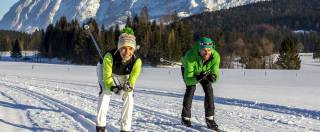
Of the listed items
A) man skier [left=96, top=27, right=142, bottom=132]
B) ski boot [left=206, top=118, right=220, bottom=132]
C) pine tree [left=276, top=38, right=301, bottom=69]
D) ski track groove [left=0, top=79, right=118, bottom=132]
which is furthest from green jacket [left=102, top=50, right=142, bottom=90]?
pine tree [left=276, top=38, right=301, bottom=69]

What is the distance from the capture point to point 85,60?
116 metres

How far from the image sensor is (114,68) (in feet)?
27.2

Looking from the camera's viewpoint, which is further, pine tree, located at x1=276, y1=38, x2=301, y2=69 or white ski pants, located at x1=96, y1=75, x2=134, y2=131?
pine tree, located at x1=276, y1=38, x2=301, y2=69

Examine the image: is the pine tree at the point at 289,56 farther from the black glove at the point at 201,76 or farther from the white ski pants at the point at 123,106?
the white ski pants at the point at 123,106

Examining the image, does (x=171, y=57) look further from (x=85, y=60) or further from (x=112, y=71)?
(x=112, y=71)

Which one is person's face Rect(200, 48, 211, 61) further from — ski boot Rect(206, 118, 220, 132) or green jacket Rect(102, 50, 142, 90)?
green jacket Rect(102, 50, 142, 90)

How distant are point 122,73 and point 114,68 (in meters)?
0.16

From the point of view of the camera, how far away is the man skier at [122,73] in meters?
8.09

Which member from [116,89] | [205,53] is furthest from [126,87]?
[205,53]

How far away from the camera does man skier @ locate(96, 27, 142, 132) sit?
26.5 feet

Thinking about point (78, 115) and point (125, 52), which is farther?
point (78, 115)

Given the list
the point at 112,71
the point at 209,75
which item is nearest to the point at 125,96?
the point at 112,71

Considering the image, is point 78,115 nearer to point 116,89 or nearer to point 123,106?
point 123,106

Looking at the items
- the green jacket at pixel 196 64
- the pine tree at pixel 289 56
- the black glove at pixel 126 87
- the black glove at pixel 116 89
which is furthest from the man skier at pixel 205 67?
the pine tree at pixel 289 56
